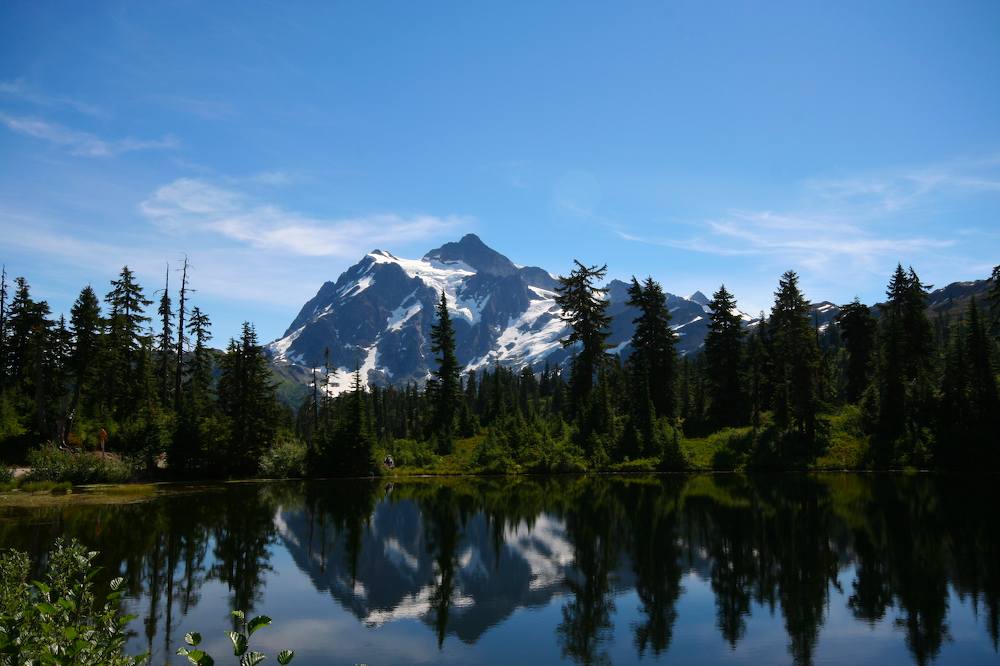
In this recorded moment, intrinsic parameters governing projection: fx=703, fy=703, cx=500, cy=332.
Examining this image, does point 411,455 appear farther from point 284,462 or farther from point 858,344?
point 858,344

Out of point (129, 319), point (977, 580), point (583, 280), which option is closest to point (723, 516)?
point (977, 580)

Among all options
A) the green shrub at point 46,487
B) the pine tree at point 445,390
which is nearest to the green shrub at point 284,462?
the pine tree at point 445,390

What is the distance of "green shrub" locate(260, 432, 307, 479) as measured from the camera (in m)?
59.6

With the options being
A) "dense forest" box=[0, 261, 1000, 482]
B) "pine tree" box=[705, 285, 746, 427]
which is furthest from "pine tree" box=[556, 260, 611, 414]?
"pine tree" box=[705, 285, 746, 427]

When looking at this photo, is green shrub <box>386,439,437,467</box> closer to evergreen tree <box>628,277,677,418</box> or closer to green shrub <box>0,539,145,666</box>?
evergreen tree <box>628,277,677,418</box>

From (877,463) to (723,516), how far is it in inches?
1191

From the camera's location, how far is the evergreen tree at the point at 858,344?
70.0 m

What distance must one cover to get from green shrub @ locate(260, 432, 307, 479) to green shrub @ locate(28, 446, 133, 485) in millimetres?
12315

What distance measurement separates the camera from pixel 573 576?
19.6 meters

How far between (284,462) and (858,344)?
57029 millimetres

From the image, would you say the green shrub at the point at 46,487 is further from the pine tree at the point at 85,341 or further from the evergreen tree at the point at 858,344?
the evergreen tree at the point at 858,344

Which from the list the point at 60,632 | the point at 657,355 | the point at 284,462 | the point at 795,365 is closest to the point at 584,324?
the point at 657,355

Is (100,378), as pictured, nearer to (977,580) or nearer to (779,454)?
(779,454)

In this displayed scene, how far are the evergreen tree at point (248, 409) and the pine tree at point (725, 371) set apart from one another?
133ft
